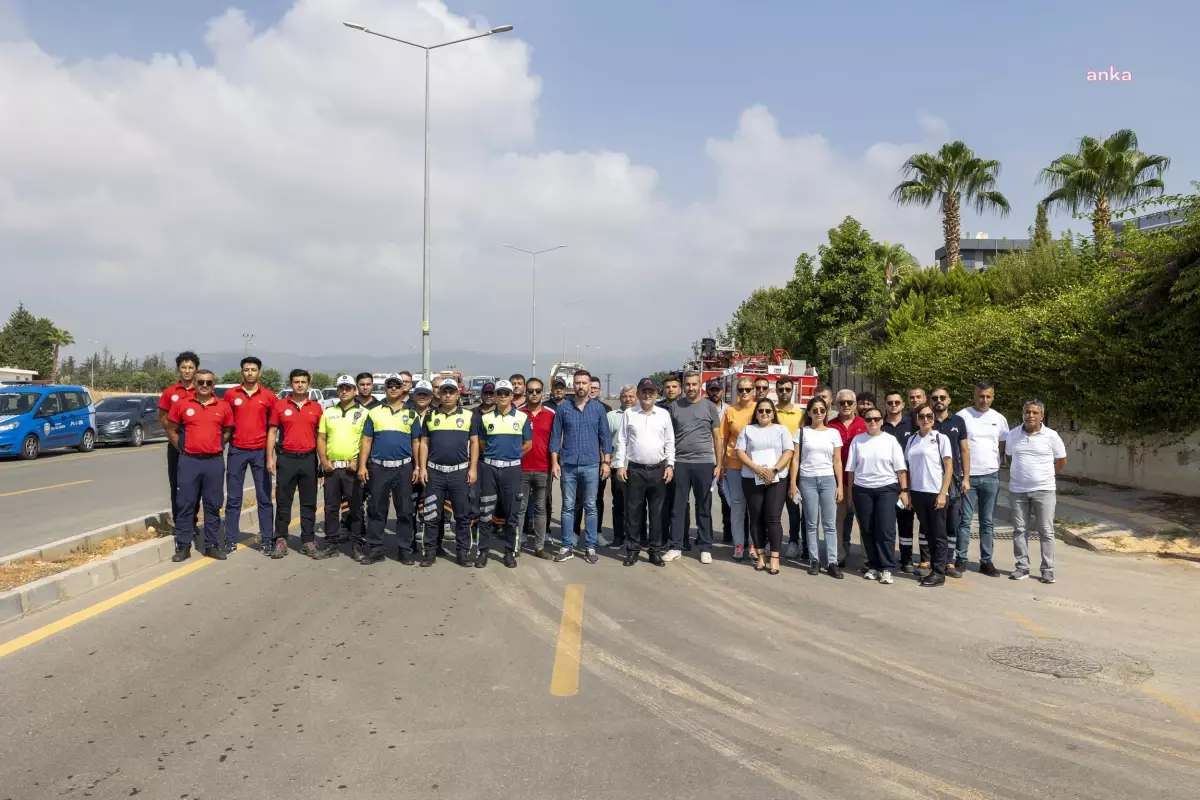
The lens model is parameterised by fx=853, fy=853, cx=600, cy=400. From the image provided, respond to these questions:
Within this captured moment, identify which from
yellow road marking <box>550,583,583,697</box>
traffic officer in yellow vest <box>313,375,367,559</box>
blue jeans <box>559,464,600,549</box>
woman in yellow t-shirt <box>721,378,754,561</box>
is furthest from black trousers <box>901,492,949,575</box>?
traffic officer in yellow vest <box>313,375,367,559</box>

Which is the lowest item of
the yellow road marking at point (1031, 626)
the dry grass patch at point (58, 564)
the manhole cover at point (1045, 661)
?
the yellow road marking at point (1031, 626)

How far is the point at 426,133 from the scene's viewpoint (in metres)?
22.6

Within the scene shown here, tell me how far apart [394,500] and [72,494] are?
823 cm

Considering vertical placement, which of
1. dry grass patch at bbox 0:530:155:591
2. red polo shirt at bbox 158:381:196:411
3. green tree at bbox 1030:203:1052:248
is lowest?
dry grass patch at bbox 0:530:155:591

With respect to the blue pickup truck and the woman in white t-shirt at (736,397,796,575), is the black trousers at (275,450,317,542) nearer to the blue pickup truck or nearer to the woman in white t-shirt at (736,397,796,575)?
the woman in white t-shirt at (736,397,796,575)

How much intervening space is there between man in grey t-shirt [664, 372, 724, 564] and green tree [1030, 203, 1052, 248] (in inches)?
621

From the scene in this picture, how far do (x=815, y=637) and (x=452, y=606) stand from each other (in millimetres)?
2749

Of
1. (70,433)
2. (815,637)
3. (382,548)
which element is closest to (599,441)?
(382,548)

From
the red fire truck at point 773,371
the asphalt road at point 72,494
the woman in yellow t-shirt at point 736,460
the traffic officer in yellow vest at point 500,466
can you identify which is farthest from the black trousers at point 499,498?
the red fire truck at point 773,371

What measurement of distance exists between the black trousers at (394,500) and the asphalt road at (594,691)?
67 centimetres

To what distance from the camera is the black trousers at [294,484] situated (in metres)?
8.41

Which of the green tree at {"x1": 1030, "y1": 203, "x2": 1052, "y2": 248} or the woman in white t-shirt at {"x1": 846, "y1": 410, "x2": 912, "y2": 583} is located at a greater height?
the green tree at {"x1": 1030, "y1": 203, "x2": 1052, "y2": 248}

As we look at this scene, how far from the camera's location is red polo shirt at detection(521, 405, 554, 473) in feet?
28.7

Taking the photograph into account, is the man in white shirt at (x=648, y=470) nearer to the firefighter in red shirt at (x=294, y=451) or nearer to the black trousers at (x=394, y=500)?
the black trousers at (x=394, y=500)
